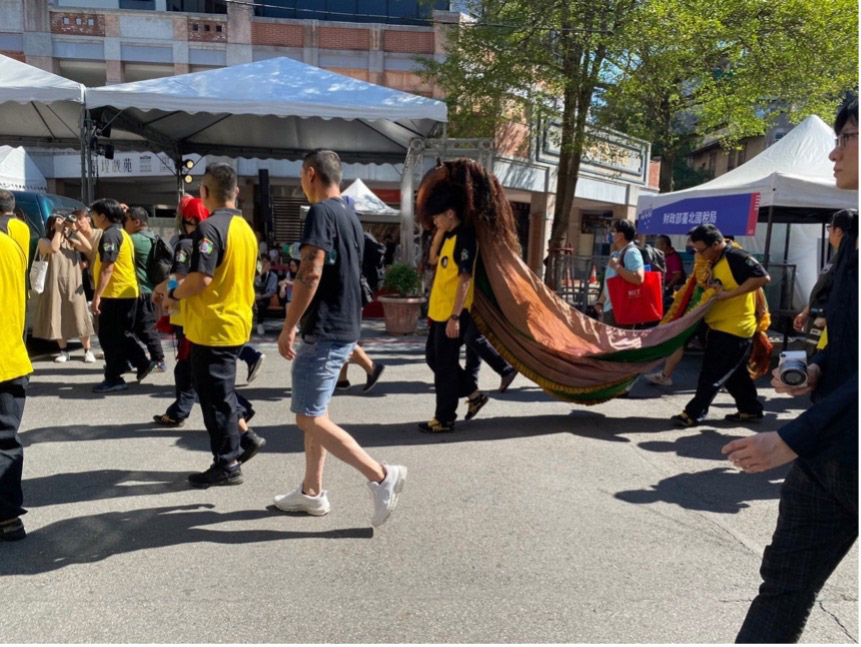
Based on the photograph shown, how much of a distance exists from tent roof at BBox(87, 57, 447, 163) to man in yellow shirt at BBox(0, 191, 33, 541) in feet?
21.7

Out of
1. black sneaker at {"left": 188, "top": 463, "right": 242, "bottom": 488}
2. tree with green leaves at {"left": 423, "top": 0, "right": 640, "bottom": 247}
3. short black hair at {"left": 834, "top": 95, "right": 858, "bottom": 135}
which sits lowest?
black sneaker at {"left": 188, "top": 463, "right": 242, "bottom": 488}

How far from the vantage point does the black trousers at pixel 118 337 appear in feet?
22.0

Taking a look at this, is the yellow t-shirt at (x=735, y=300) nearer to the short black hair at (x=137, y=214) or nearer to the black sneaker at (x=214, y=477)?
the black sneaker at (x=214, y=477)

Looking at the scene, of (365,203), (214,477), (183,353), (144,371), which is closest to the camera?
(214,477)

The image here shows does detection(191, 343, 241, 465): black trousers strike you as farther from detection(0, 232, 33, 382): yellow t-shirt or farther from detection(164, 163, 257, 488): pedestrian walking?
detection(0, 232, 33, 382): yellow t-shirt

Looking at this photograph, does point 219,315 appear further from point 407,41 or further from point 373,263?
point 407,41

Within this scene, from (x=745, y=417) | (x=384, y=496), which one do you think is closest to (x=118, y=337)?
(x=384, y=496)

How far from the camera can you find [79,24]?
78.3ft

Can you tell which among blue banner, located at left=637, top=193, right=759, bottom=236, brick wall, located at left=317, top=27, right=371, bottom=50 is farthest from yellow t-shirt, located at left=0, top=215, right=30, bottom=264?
brick wall, located at left=317, top=27, right=371, bottom=50

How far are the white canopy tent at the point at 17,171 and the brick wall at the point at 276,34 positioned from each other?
9513 mm

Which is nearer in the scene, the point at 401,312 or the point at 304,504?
the point at 304,504

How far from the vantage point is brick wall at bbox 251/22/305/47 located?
24.5 meters

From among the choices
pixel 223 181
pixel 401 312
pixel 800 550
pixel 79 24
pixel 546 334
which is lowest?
pixel 401 312

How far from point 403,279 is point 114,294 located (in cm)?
483
